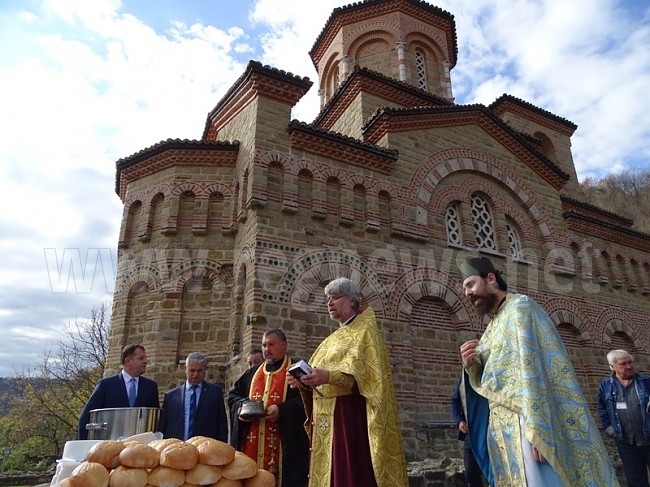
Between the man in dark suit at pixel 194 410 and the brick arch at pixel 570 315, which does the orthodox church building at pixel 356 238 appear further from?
the man in dark suit at pixel 194 410

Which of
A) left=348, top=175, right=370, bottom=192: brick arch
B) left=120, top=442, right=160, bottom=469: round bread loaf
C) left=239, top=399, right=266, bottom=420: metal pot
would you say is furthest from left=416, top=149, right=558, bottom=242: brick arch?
left=120, top=442, right=160, bottom=469: round bread loaf

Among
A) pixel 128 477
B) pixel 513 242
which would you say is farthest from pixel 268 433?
pixel 513 242

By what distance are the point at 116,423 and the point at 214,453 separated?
1.15m

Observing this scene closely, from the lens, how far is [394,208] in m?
9.19

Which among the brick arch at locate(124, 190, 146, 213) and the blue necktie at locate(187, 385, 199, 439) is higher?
the brick arch at locate(124, 190, 146, 213)

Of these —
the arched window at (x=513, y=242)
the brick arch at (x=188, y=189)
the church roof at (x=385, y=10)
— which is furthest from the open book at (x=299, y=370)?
the church roof at (x=385, y=10)

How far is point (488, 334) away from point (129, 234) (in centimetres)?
794

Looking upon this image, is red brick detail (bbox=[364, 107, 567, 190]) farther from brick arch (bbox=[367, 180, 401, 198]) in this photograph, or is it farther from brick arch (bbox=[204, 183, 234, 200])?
brick arch (bbox=[204, 183, 234, 200])

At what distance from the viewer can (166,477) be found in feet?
7.71

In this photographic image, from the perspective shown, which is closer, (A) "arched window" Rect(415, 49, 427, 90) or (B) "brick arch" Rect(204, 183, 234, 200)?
(B) "brick arch" Rect(204, 183, 234, 200)

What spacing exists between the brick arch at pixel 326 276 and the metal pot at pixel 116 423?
4192mm

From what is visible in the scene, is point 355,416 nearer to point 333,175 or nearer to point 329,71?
point 333,175

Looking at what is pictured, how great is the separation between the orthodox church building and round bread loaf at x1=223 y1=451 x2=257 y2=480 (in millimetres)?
4432

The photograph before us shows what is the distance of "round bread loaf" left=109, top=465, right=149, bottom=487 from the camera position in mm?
2301
